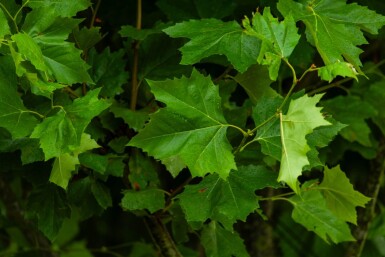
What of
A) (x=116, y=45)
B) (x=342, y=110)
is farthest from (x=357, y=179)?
(x=116, y=45)

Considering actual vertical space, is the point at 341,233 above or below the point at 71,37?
below

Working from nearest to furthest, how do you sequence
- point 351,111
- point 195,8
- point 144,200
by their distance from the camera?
point 144,200
point 195,8
point 351,111

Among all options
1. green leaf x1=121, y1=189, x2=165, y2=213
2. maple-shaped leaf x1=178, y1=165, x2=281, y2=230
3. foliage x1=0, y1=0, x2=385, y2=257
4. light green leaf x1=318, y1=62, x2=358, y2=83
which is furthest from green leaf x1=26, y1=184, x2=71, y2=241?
light green leaf x1=318, y1=62, x2=358, y2=83

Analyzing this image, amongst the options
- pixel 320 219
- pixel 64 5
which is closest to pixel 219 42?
pixel 64 5

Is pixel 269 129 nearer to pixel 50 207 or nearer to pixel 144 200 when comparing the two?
pixel 144 200

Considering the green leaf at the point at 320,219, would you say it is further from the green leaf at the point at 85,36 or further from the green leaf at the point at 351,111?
the green leaf at the point at 85,36

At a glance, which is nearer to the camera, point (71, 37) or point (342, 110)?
point (71, 37)

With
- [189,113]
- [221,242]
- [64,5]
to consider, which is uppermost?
[64,5]

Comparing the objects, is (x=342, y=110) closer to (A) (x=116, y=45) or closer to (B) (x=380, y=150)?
(B) (x=380, y=150)
